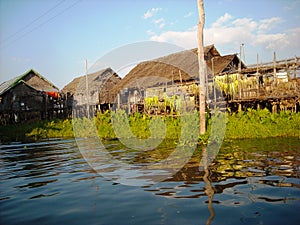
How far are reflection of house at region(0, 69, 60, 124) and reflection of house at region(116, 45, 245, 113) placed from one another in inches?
285

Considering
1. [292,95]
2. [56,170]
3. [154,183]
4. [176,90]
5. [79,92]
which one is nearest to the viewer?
[154,183]

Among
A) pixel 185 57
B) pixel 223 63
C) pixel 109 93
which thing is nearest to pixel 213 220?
pixel 223 63

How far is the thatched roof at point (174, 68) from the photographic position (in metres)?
21.8

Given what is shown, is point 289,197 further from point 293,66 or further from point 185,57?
point 185,57

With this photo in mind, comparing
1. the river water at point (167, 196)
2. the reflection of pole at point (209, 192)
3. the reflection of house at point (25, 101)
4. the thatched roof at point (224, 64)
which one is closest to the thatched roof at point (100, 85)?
the reflection of house at point (25, 101)

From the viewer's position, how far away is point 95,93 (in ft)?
103

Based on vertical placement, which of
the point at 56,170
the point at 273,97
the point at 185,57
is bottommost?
the point at 56,170

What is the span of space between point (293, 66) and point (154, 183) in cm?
1341

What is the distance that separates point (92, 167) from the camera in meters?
7.59

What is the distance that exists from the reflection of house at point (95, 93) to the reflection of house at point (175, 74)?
248cm

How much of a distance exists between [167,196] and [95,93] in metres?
27.7

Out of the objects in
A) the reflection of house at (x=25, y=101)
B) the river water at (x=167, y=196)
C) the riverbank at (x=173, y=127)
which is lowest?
the river water at (x=167, y=196)

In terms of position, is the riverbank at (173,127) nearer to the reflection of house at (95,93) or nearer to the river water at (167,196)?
the river water at (167,196)

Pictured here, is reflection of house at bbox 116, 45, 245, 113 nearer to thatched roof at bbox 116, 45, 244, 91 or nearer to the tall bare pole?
thatched roof at bbox 116, 45, 244, 91
